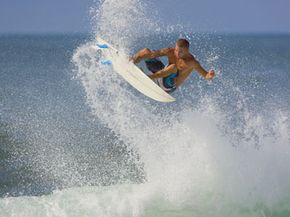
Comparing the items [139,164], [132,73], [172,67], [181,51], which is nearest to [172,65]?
[172,67]

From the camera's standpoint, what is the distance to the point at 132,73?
12930 millimetres

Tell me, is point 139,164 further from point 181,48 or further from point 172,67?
point 181,48

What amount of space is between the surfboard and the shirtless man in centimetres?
13

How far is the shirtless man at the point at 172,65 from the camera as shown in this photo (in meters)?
12.4

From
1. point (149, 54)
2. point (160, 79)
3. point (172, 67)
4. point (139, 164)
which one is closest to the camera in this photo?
point (172, 67)

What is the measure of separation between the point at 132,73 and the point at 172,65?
89 cm

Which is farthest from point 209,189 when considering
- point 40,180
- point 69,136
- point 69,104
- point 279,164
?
point 69,104

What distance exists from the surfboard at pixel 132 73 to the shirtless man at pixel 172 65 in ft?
0.41

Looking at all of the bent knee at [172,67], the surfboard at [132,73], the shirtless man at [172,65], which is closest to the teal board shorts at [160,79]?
the shirtless man at [172,65]

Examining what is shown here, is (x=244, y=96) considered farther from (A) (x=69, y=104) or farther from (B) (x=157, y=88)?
(B) (x=157, y=88)

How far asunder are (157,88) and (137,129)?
290 centimetres

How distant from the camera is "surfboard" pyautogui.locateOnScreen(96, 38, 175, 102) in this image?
500 inches

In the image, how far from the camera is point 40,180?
16469 mm

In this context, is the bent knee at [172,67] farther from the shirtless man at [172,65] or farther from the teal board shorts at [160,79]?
the teal board shorts at [160,79]
